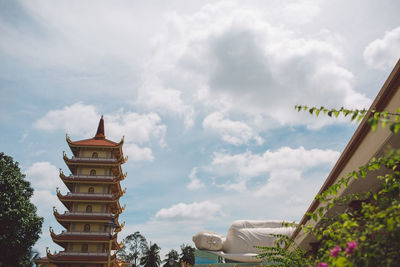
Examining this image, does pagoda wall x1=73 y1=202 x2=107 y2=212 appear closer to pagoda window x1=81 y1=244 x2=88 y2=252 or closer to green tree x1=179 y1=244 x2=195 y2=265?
pagoda window x1=81 y1=244 x2=88 y2=252

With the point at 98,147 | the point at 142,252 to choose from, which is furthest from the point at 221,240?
the point at 142,252

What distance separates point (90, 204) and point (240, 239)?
1156 centimetres

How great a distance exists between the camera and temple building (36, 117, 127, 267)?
77.0 feet

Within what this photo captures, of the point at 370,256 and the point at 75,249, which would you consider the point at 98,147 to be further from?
the point at 370,256

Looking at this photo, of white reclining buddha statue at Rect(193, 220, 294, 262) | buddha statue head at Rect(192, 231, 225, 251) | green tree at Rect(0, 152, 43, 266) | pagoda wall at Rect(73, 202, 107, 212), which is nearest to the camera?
green tree at Rect(0, 152, 43, 266)

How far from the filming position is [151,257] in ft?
168

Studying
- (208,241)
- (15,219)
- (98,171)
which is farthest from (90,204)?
(208,241)

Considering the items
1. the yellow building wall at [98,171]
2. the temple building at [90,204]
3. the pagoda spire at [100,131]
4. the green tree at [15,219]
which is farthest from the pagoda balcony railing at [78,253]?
the pagoda spire at [100,131]

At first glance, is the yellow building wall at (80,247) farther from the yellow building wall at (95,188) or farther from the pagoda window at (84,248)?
the yellow building wall at (95,188)

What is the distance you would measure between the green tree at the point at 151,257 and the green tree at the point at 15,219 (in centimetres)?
3059

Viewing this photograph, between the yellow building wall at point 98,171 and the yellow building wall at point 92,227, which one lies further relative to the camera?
the yellow building wall at point 98,171

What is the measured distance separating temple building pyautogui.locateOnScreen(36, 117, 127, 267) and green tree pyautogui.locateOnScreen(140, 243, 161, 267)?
24.1 meters

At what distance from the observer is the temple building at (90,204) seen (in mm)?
23469

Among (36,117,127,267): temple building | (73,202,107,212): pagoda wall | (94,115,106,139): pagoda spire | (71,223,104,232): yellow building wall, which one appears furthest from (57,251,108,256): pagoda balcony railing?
(94,115,106,139): pagoda spire
